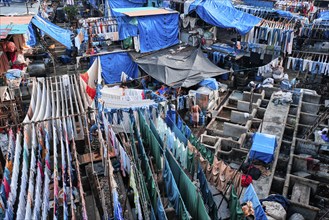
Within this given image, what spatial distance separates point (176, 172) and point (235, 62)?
18709 mm

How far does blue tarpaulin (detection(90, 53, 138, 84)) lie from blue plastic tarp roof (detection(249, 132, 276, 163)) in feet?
47.8

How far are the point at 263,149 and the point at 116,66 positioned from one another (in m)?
15.9

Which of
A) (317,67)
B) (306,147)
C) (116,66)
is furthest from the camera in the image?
(116,66)

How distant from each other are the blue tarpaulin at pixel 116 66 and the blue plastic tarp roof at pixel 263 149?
47.8ft

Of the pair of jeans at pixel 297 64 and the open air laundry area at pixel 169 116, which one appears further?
the pair of jeans at pixel 297 64

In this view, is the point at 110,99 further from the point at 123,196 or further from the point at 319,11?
the point at 319,11

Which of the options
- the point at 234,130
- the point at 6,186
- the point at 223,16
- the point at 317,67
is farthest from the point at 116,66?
the point at 6,186

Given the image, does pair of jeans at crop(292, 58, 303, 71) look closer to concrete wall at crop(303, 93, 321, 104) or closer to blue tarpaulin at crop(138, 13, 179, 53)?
concrete wall at crop(303, 93, 321, 104)

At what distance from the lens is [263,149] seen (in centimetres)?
1560

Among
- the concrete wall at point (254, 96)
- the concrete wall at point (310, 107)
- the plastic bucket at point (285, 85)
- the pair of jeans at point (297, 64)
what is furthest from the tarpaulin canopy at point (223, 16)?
the concrete wall at point (310, 107)

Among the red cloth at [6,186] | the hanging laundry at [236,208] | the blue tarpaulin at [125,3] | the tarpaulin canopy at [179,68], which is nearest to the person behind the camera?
the red cloth at [6,186]

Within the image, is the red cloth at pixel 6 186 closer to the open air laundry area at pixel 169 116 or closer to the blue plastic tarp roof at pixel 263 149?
the open air laundry area at pixel 169 116

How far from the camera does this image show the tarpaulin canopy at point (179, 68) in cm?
2291

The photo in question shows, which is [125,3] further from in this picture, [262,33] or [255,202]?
[255,202]
